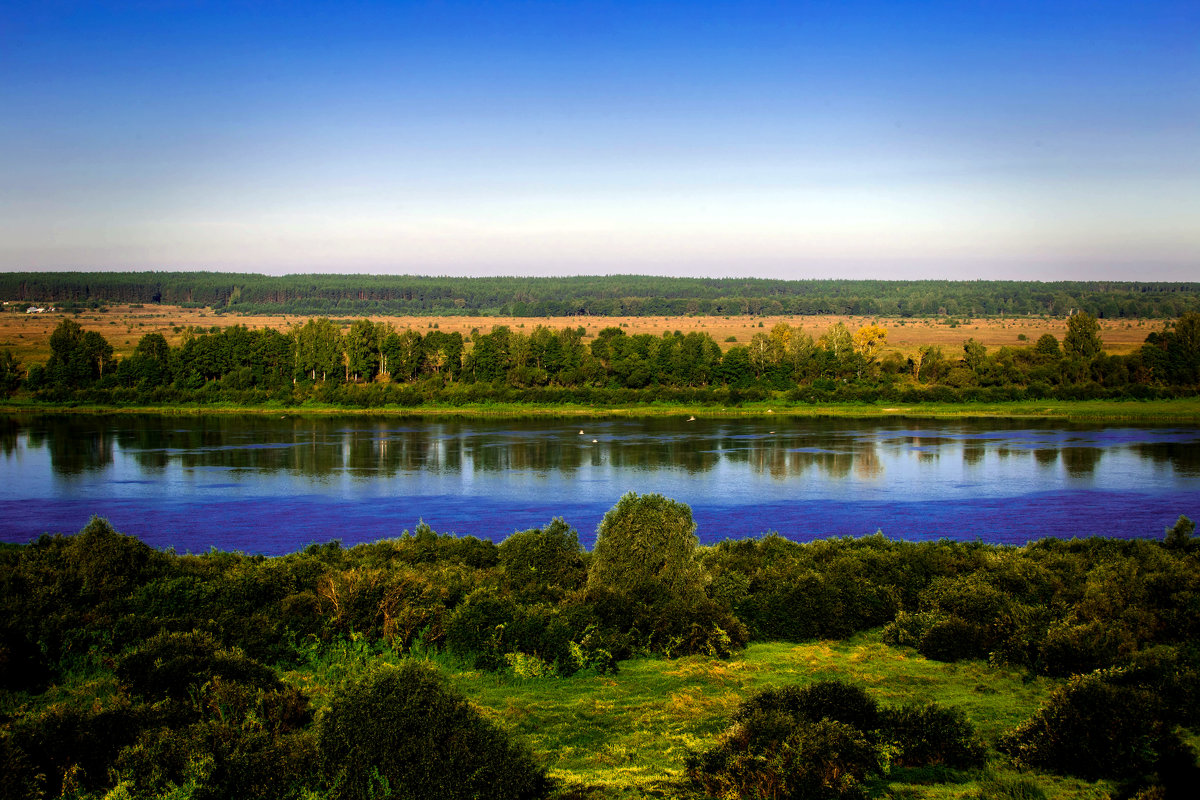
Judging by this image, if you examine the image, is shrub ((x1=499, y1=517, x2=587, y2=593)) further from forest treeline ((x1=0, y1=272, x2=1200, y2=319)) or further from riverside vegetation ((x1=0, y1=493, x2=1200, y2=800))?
forest treeline ((x1=0, y1=272, x2=1200, y2=319))

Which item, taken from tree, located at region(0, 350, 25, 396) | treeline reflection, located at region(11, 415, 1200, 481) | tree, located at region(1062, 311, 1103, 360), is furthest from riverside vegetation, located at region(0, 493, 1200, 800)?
tree, located at region(0, 350, 25, 396)

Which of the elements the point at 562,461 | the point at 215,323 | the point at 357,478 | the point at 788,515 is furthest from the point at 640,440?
the point at 215,323

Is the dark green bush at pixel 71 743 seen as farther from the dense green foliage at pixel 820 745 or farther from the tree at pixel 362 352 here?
the tree at pixel 362 352

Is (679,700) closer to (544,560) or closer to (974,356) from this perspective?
(544,560)

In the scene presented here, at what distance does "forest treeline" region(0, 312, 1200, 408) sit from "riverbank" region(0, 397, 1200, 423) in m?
0.95

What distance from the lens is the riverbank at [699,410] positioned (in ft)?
212

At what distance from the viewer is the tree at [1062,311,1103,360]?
243ft

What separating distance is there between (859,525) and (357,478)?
22.9m

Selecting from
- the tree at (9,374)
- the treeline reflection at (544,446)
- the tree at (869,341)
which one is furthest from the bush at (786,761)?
the tree at (9,374)

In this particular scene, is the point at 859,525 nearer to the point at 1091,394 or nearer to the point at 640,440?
the point at 640,440

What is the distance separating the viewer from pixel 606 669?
11180 millimetres

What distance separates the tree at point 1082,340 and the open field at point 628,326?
34.9 feet

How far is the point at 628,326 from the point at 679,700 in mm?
115035

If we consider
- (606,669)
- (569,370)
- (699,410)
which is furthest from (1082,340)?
(606,669)
